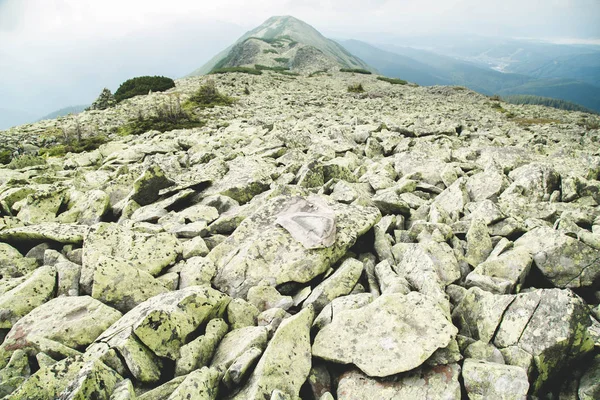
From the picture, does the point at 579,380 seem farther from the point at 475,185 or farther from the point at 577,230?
the point at 475,185

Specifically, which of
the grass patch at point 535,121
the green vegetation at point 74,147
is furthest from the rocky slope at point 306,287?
the grass patch at point 535,121

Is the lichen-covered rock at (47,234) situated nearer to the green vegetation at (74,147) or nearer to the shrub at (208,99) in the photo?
the green vegetation at (74,147)

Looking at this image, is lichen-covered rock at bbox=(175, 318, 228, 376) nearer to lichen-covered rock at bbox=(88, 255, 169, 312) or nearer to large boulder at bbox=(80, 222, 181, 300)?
lichen-covered rock at bbox=(88, 255, 169, 312)

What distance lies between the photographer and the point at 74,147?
66.6ft

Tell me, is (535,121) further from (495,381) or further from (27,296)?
(27,296)

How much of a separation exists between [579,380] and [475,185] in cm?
647

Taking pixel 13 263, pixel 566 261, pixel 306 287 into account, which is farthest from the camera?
pixel 13 263

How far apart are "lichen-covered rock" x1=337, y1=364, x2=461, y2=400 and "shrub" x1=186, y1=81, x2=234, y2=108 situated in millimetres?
32782

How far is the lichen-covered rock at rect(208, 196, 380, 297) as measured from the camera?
19.8 ft

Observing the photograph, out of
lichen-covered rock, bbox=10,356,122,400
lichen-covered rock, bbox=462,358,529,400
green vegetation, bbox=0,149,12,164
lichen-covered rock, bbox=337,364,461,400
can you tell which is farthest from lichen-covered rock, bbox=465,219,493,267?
green vegetation, bbox=0,149,12,164

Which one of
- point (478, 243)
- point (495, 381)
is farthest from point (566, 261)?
point (495, 381)

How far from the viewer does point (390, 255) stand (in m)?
6.53

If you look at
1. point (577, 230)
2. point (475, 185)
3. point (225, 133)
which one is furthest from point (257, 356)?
point (225, 133)

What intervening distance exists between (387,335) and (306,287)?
2.01 m
